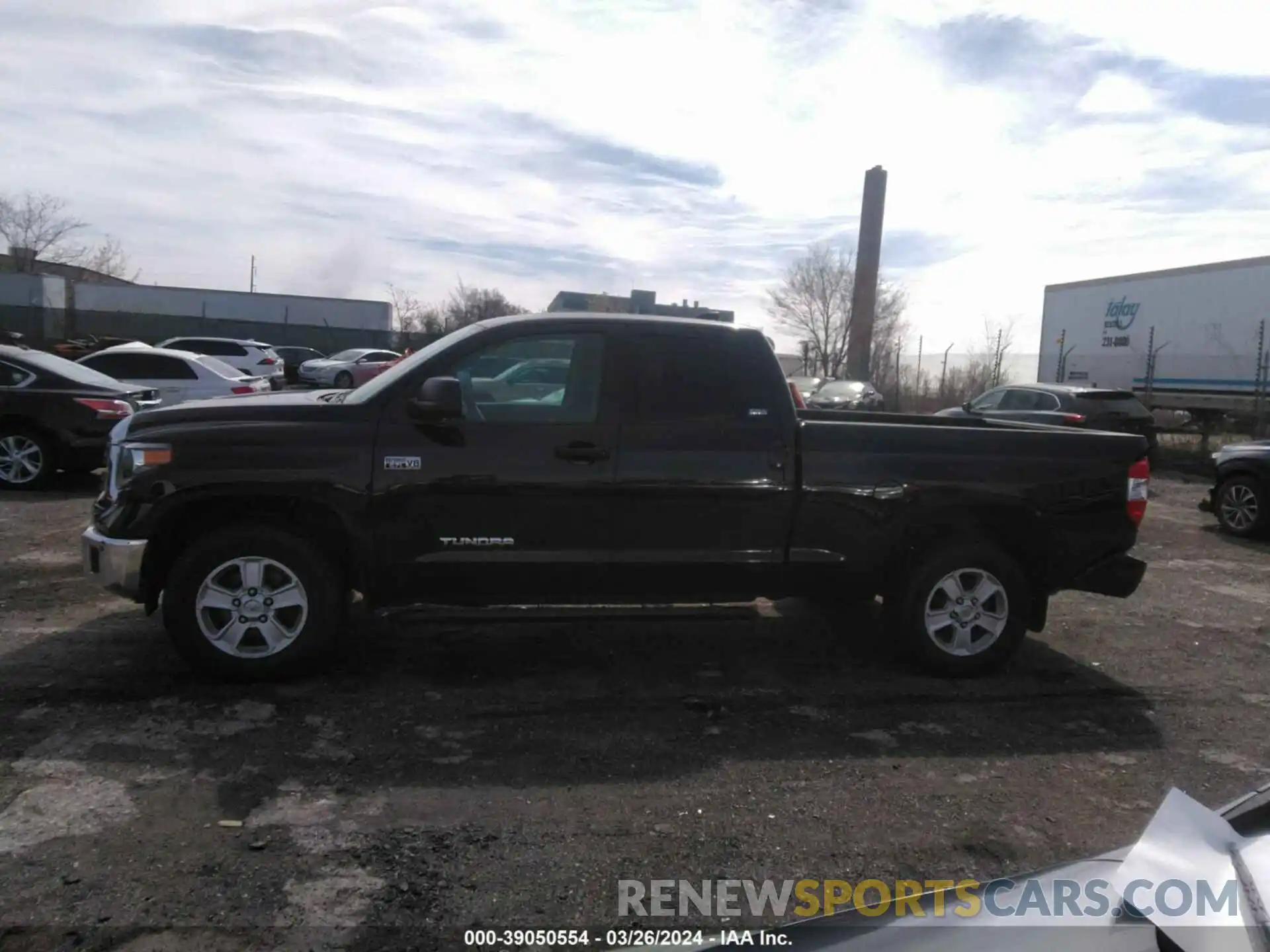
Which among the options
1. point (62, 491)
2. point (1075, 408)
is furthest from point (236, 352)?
point (1075, 408)

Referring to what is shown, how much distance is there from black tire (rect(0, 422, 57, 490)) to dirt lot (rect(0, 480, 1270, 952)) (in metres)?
4.67

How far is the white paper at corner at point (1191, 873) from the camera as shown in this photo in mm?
1566

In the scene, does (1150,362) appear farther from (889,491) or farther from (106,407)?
(106,407)

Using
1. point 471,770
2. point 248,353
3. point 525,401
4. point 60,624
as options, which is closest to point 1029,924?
point 471,770

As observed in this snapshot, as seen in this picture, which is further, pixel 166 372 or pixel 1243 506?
pixel 166 372

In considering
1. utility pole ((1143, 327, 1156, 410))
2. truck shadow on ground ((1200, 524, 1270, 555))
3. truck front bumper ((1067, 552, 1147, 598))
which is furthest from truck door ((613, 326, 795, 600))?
utility pole ((1143, 327, 1156, 410))

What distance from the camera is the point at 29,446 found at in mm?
10008

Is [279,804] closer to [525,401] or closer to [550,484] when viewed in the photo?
[550,484]

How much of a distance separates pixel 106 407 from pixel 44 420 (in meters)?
0.63

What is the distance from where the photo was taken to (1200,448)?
17.5 meters

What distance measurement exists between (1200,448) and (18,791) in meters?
19.3

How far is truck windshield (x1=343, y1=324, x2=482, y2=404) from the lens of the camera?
4.72m

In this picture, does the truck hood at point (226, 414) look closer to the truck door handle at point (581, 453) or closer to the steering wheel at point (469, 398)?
the steering wheel at point (469, 398)

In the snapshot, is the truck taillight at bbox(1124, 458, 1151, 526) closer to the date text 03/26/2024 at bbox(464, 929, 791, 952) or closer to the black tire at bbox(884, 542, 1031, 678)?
the black tire at bbox(884, 542, 1031, 678)
